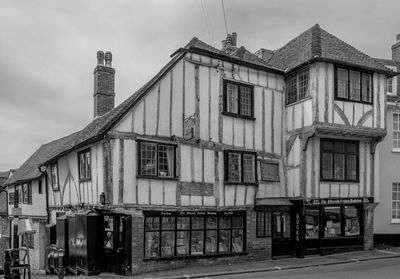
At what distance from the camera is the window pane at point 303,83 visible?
18906 mm

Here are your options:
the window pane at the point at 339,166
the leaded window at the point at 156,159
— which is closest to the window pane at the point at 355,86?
the window pane at the point at 339,166

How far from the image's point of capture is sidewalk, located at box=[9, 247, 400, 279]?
15.5 meters

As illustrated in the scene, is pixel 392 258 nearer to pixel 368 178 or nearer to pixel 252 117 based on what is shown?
pixel 368 178

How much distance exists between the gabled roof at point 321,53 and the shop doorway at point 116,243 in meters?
9.01

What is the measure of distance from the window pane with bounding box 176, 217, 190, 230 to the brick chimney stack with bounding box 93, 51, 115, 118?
8.66 meters

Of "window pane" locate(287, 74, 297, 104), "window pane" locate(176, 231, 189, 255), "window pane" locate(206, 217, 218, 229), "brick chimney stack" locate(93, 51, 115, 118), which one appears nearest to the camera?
"window pane" locate(176, 231, 189, 255)

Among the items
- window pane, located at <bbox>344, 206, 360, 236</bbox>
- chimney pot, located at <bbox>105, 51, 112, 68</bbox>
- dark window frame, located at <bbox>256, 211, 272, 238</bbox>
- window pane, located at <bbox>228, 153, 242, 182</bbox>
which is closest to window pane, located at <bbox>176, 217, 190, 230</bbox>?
window pane, located at <bbox>228, 153, 242, 182</bbox>

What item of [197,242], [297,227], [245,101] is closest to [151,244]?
[197,242]

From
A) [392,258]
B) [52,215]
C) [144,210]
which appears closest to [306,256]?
[392,258]

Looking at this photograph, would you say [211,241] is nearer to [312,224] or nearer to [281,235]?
[281,235]

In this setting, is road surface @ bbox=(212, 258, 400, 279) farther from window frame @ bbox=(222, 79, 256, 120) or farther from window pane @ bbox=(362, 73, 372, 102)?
window pane @ bbox=(362, 73, 372, 102)

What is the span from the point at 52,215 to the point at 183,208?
8.46 meters

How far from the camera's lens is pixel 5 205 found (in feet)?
116

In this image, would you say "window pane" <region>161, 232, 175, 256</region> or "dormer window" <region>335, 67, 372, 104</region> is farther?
"dormer window" <region>335, 67, 372, 104</region>
